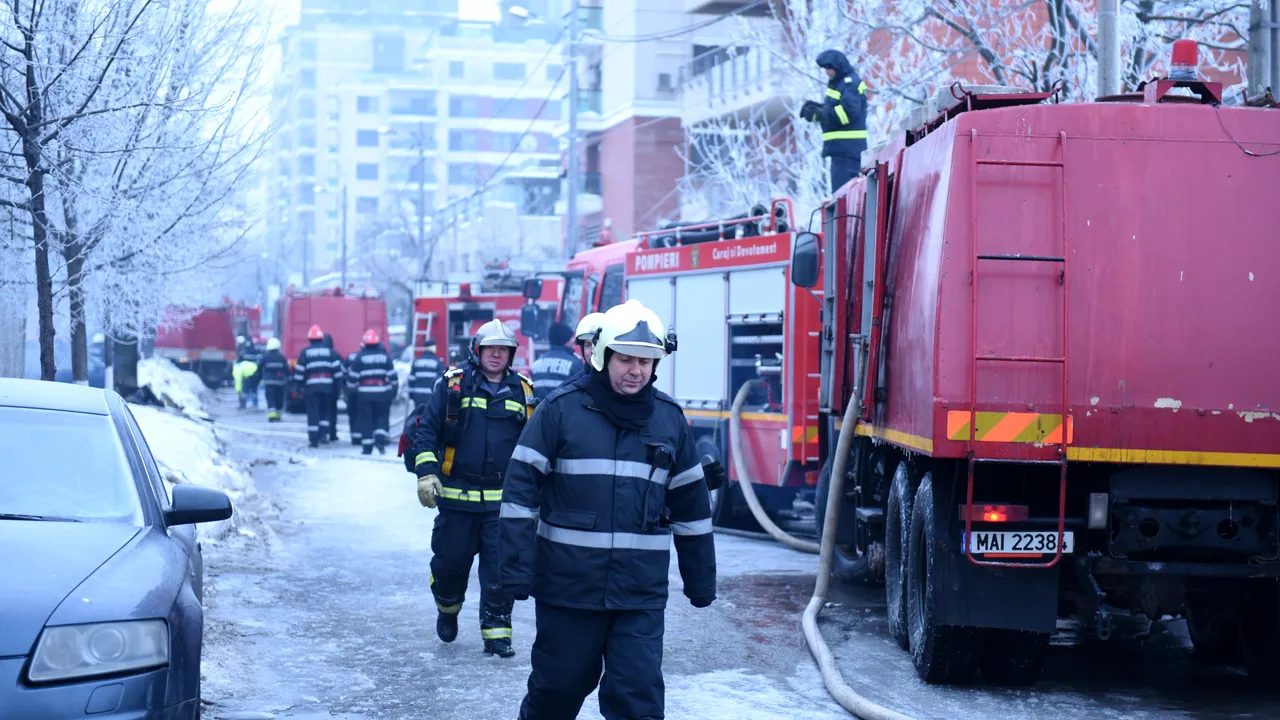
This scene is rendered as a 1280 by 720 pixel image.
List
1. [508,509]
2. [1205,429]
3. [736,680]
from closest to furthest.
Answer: [508,509], [1205,429], [736,680]

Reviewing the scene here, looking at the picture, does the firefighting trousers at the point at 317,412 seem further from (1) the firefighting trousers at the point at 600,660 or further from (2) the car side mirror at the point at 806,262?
(1) the firefighting trousers at the point at 600,660

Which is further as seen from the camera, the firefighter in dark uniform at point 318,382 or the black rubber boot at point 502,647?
the firefighter in dark uniform at point 318,382

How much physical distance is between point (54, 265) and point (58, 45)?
14.4 feet

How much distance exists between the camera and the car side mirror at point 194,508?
5566 mm

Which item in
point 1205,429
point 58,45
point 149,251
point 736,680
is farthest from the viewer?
point 149,251

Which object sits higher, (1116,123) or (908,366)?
(1116,123)

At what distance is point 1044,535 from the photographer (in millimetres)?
7152

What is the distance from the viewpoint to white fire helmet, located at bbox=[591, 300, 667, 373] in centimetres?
521

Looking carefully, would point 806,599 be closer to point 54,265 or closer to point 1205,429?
point 1205,429

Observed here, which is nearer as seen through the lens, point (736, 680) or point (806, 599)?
point (736, 680)

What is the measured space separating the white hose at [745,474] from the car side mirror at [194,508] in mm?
7560

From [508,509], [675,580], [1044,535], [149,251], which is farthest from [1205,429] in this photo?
[149,251]

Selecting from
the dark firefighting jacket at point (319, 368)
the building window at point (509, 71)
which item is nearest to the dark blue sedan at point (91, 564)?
the dark firefighting jacket at point (319, 368)

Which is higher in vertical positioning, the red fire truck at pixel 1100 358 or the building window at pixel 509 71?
the building window at pixel 509 71
